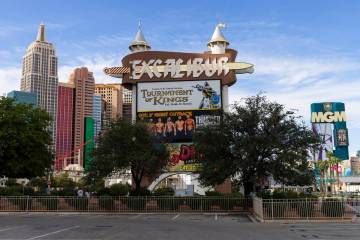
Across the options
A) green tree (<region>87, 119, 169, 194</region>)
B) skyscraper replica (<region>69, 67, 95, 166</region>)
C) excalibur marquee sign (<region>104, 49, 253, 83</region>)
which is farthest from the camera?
skyscraper replica (<region>69, 67, 95, 166</region>)

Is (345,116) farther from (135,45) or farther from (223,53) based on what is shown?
(135,45)

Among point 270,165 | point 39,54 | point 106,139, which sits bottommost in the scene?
point 270,165

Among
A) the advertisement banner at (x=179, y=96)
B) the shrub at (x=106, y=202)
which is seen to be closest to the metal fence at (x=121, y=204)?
the shrub at (x=106, y=202)

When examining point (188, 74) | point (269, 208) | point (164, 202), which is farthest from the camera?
point (188, 74)

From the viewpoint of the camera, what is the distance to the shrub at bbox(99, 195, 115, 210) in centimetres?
3688

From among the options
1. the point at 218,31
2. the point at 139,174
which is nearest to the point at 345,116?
the point at 218,31

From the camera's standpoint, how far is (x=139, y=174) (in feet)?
143

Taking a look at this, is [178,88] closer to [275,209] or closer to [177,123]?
[177,123]

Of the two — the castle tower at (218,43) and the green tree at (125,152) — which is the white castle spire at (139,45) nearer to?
the castle tower at (218,43)

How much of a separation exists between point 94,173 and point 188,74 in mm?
22919

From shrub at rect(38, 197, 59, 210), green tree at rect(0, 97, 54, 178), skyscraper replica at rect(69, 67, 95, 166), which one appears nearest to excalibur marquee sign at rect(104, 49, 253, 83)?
green tree at rect(0, 97, 54, 178)

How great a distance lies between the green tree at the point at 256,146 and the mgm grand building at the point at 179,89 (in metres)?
21.0

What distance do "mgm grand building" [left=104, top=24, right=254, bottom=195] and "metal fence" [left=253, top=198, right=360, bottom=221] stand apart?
28.7 m

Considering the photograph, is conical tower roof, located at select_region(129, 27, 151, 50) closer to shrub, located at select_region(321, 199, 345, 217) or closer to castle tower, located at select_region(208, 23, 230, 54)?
castle tower, located at select_region(208, 23, 230, 54)
